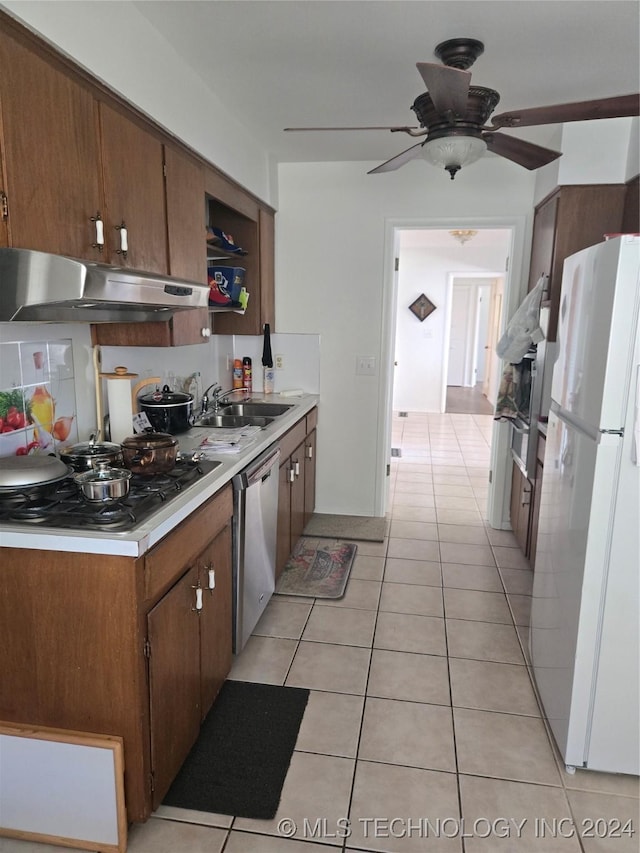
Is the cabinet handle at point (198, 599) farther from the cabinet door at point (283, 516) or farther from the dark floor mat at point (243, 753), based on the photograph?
the cabinet door at point (283, 516)

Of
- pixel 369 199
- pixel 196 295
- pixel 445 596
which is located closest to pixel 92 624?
pixel 196 295

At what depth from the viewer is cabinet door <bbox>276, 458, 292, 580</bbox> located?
3.04m

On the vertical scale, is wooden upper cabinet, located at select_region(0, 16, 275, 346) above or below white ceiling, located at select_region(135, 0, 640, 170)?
below

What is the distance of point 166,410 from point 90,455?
742 millimetres

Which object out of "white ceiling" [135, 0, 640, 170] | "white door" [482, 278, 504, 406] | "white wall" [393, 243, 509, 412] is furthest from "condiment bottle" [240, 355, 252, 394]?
"white door" [482, 278, 504, 406]

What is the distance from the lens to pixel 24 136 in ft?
4.85

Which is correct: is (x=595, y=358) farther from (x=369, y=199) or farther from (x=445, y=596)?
(x=369, y=199)

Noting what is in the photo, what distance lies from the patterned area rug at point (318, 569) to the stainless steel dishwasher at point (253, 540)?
29cm

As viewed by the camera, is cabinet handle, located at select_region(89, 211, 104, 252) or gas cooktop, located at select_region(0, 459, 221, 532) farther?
cabinet handle, located at select_region(89, 211, 104, 252)

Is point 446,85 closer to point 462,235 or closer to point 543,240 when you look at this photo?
point 543,240

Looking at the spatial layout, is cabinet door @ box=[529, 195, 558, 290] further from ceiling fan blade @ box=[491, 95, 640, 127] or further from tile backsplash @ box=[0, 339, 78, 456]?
tile backsplash @ box=[0, 339, 78, 456]

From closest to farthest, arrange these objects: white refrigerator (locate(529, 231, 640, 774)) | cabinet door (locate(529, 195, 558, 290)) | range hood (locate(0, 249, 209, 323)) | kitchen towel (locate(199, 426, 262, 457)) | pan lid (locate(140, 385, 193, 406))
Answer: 1. range hood (locate(0, 249, 209, 323))
2. white refrigerator (locate(529, 231, 640, 774))
3. kitchen towel (locate(199, 426, 262, 457))
4. pan lid (locate(140, 385, 193, 406))
5. cabinet door (locate(529, 195, 558, 290))

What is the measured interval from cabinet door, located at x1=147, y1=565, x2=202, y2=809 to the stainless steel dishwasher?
0.44 metres

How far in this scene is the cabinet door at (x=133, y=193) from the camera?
1879mm
